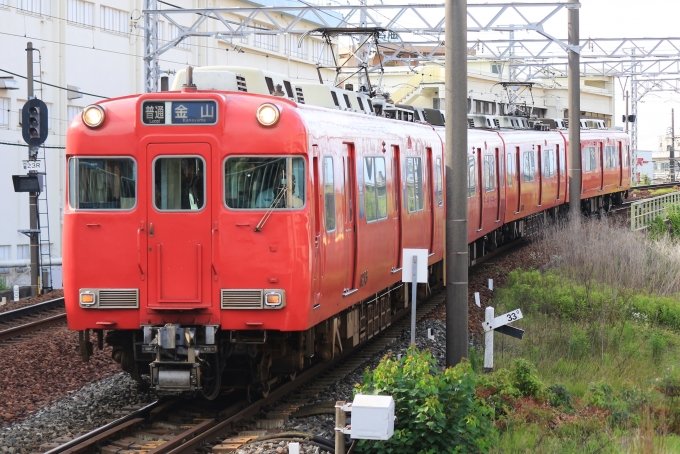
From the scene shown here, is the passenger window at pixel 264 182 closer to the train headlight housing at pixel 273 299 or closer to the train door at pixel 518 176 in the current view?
the train headlight housing at pixel 273 299

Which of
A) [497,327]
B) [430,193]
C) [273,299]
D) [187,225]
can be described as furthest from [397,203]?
[187,225]

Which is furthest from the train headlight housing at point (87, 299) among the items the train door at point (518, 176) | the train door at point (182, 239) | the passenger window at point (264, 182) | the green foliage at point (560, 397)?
the train door at point (518, 176)

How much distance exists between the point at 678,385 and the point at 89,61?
2850 centimetres

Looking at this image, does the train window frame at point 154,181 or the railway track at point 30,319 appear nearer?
the train window frame at point 154,181

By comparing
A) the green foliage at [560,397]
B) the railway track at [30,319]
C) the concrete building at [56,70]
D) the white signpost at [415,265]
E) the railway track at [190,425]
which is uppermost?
the concrete building at [56,70]

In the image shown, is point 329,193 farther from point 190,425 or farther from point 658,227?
point 658,227

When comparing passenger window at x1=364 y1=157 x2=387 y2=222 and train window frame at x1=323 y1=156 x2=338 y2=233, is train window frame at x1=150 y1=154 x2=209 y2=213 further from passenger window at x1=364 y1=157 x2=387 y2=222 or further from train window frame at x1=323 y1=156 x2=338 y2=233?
passenger window at x1=364 y1=157 x2=387 y2=222

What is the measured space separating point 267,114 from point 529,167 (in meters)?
17.6

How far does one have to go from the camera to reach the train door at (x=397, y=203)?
13.4m

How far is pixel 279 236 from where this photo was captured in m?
9.27

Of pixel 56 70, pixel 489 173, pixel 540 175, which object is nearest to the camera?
pixel 489 173

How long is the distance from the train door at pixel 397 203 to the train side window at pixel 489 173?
25.9 ft

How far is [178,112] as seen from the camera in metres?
9.43

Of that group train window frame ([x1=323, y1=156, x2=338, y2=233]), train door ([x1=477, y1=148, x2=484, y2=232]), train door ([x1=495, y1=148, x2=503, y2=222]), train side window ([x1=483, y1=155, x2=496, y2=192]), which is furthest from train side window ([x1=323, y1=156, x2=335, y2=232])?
train door ([x1=495, y1=148, x2=503, y2=222])
